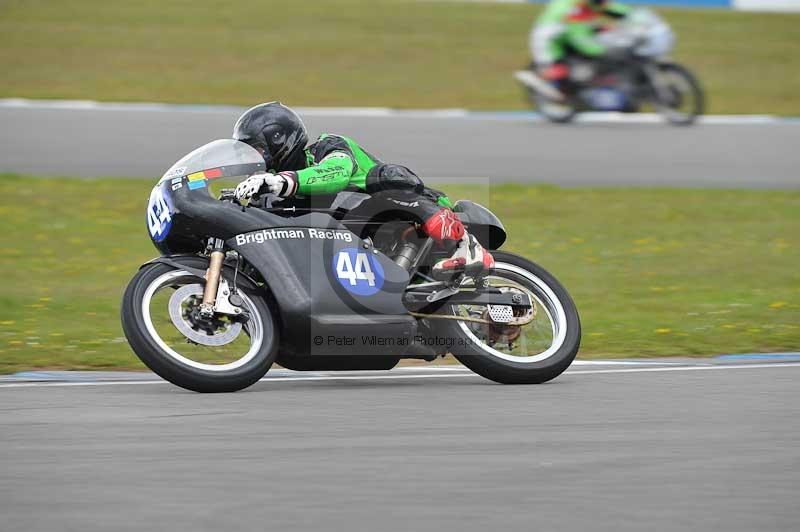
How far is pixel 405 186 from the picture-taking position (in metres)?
7.16

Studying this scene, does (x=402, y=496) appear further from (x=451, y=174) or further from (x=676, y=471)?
(x=451, y=174)

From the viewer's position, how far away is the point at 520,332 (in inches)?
291

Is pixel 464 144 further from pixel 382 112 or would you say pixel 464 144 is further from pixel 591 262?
pixel 591 262

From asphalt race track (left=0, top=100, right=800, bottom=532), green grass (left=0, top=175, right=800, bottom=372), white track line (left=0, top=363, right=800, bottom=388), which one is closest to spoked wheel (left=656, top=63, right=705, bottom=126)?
green grass (left=0, top=175, right=800, bottom=372)

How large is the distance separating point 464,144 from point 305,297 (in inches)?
400

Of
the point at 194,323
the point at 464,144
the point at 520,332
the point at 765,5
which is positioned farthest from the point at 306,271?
the point at 765,5

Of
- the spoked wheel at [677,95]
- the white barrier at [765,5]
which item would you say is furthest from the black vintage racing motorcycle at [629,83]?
the white barrier at [765,5]

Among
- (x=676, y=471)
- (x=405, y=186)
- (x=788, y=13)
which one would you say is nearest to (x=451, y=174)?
(x=405, y=186)

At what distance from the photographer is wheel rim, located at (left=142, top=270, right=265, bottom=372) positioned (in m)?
6.62

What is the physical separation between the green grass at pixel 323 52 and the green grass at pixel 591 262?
19.7 feet

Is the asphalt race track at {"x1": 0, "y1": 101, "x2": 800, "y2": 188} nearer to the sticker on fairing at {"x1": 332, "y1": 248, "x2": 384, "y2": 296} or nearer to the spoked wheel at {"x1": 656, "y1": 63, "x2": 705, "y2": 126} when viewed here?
the spoked wheel at {"x1": 656, "y1": 63, "x2": 705, "y2": 126}

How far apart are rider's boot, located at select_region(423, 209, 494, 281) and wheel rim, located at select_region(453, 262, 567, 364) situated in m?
0.16

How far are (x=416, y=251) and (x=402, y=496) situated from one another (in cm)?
255

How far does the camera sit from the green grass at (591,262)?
870 cm
